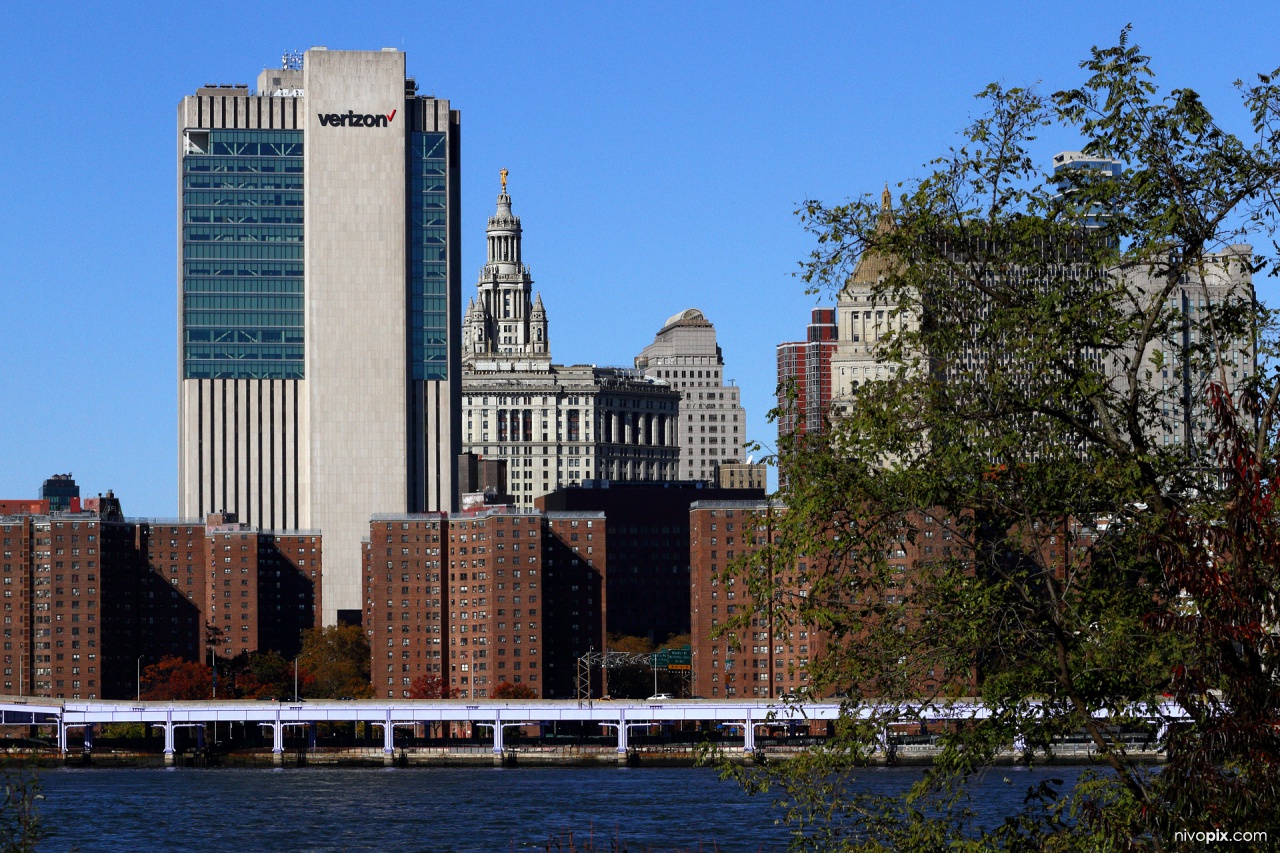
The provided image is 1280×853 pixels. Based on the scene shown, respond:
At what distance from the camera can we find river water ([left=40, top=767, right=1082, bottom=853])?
12025cm

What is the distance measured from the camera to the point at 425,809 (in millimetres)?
148125

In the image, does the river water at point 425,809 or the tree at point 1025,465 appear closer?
the tree at point 1025,465

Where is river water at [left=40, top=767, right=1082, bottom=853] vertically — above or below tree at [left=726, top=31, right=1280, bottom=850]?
below

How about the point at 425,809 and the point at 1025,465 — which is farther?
the point at 425,809

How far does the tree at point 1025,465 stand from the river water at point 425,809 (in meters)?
68.0

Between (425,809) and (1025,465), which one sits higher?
(1025,465)

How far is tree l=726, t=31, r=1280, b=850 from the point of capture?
2673cm

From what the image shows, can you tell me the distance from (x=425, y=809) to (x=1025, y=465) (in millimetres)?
125242

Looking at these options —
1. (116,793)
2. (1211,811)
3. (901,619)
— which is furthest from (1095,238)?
(116,793)

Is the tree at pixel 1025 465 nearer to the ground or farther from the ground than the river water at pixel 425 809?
farther from the ground

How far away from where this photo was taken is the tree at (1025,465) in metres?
26.7

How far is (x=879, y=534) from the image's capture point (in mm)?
28203

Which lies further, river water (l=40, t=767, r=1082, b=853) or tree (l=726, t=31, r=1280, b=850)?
river water (l=40, t=767, r=1082, b=853)

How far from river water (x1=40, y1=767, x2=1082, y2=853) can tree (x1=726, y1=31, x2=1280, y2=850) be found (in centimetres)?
6799
